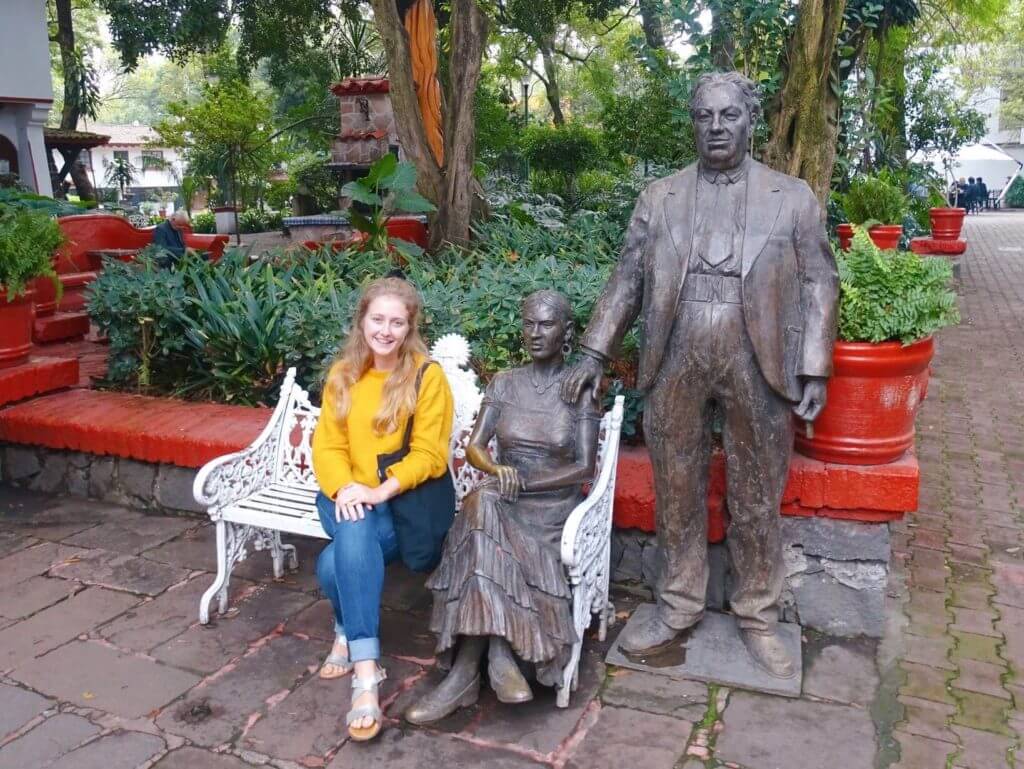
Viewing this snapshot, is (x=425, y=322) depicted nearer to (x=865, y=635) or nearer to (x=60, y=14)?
(x=865, y=635)

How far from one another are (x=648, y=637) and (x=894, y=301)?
147cm

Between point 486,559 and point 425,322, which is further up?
point 425,322

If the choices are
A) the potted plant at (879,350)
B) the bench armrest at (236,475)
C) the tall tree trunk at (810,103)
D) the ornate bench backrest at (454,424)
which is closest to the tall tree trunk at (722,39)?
the tall tree trunk at (810,103)

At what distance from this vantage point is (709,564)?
3510 mm

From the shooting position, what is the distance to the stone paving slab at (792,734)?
2.62 m

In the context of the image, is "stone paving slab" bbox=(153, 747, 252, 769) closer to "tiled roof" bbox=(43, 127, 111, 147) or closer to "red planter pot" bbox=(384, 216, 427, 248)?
"red planter pot" bbox=(384, 216, 427, 248)

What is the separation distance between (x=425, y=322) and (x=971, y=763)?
2806 mm

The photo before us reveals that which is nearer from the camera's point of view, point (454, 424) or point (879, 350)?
point (879, 350)

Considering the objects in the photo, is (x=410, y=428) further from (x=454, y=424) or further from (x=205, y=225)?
(x=205, y=225)

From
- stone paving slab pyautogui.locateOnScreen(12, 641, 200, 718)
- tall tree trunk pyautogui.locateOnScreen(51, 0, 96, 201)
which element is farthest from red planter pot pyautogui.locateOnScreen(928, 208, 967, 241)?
tall tree trunk pyautogui.locateOnScreen(51, 0, 96, 201)

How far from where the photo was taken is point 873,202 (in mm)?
10781

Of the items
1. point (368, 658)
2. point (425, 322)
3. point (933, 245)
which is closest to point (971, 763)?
point (368, 658)

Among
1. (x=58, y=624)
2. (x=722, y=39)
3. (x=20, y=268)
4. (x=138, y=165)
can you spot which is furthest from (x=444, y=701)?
(x=138, y=165)

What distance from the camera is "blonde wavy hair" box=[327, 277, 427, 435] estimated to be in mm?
3145
